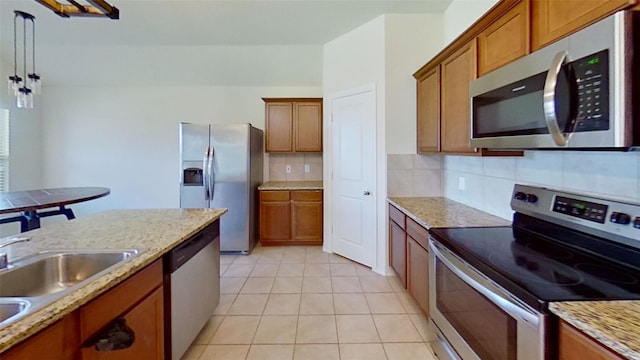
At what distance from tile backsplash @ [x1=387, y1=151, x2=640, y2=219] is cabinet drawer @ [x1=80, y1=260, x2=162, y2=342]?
7.13ft

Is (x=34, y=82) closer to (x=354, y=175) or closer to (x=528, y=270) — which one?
(x=354, y=175)

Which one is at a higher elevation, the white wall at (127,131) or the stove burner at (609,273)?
the white wall at (127,131)

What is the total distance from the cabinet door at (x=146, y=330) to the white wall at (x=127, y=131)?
4.11 metres

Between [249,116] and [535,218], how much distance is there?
178 inches

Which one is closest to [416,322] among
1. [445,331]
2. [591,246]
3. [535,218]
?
[445,331]

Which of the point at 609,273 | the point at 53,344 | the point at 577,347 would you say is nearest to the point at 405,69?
the point at 609,273

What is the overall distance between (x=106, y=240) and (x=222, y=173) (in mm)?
2601

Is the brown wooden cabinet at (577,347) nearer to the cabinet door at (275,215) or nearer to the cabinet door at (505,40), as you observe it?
the cabinet door at (505,40)

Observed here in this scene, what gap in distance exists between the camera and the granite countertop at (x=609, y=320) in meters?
0.78

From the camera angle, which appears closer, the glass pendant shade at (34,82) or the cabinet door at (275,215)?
the glass pendant shade at (34,82)

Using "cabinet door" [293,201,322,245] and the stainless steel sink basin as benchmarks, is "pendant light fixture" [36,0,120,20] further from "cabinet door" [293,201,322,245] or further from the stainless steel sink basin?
"cabinet door" [293,201,322,245]

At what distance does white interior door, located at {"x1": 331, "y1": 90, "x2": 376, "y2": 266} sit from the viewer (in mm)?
3666

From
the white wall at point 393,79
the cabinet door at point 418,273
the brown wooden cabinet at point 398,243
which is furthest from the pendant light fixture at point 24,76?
the cabinet door at point 418,273

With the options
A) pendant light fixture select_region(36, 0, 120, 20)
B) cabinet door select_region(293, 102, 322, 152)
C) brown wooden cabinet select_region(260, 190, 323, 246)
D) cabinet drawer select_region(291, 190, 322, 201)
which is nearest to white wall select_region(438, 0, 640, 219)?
cabinet drawer select_region(291, 190, 322, 201)
